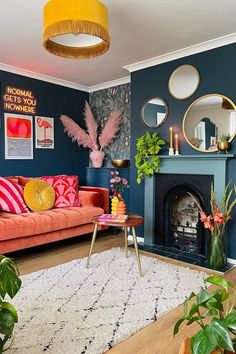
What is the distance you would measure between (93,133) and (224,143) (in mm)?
2422

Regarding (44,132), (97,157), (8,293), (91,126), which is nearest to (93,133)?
(91,126)

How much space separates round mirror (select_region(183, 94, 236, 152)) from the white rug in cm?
147

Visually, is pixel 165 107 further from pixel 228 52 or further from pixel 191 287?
pixel 191 287

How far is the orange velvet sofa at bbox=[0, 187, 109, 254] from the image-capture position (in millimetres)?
2984

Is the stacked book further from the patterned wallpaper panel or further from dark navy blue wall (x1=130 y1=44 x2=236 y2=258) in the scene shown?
Result: the patterned wallpaper panel

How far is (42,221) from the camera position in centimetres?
325

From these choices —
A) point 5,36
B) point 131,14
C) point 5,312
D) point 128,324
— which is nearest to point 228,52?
point 131,14

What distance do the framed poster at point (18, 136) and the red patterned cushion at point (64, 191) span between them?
1.80 feet

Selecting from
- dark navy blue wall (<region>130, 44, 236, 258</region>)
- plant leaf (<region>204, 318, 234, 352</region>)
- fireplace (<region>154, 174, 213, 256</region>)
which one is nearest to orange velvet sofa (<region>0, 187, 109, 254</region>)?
dark navy blue wall (<region>130, 44, 236, 258</region>)

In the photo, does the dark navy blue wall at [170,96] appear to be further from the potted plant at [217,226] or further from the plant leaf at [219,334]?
the plant leaf at [219,334]

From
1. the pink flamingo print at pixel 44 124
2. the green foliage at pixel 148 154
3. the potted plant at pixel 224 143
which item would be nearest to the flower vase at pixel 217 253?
the potted plant at pixel 224 143

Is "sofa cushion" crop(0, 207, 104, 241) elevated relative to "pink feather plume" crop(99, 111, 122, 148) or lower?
lower

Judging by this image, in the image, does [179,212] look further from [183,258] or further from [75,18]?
[75,18]

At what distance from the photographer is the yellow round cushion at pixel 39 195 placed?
365 cm
